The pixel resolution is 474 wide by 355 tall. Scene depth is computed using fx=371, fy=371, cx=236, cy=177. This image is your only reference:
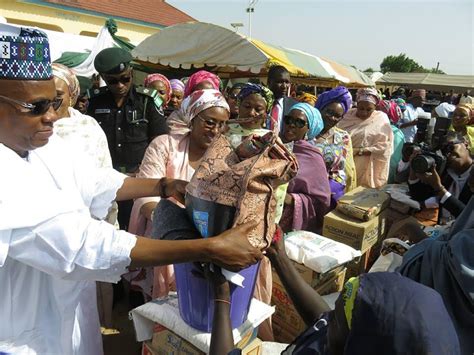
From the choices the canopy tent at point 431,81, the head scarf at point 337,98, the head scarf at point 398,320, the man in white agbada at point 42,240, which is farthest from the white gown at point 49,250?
the canopy tent at point 431,81

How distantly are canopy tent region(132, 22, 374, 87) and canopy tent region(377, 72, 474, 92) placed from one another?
15596 mm

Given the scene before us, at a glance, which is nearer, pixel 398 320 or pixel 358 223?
pixel 398 320

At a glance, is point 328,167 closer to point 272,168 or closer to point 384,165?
point 384,165

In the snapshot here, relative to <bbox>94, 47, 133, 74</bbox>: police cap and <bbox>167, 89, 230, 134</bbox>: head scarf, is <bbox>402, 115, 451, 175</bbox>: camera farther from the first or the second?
<bbox>94, 47, 133, 74</bbox>: police cap

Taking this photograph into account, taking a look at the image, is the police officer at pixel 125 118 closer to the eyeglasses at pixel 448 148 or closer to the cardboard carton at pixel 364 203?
the cardboard carton at pixel 364 203

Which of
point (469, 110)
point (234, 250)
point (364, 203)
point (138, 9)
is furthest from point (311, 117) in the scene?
point (138, 9)

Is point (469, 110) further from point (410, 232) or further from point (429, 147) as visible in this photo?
point (410, 232)

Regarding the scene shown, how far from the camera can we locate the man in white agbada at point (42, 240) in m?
1.10

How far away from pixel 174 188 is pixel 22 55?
33.3 inches

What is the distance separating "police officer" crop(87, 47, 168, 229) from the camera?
3.16 metres

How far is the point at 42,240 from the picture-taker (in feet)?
3.62

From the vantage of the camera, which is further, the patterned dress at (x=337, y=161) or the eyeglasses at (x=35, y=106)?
the patterned dress at (x=337, y=161)

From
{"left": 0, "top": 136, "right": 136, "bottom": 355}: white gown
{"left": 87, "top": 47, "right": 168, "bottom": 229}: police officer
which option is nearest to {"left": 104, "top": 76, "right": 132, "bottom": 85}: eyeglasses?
{"left": 87, "top": 47, "right": 168, "bottom": 229}: police officer

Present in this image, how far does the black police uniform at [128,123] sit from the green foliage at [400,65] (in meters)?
67.0
